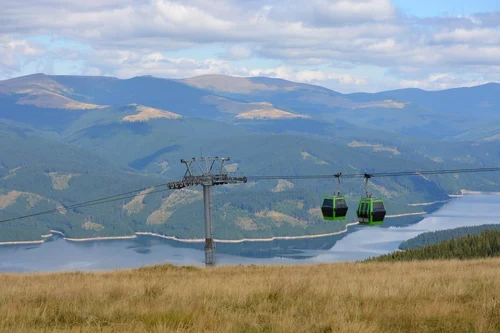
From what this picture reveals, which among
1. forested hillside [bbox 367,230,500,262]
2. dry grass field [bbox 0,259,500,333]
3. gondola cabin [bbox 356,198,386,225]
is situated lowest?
forested hillside [bbox 367,230,500,262]

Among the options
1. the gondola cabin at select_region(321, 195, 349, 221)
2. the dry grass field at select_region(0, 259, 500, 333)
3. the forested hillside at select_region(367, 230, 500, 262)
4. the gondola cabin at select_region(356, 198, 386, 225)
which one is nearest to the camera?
the dry grass field at select_region(0, 259, 500, 333)

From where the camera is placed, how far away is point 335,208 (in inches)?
1879

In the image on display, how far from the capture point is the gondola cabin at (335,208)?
47469 mm

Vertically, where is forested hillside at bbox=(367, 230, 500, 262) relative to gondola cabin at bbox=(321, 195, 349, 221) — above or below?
below

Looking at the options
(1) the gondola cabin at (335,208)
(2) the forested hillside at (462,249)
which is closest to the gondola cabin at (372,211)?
(1) the gondola cabin at (335,208)

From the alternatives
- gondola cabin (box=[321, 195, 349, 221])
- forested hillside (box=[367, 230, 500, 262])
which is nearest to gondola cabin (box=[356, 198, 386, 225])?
gondola cabin (box=[321, 195, 349, 221])

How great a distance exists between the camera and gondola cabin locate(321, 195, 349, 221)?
4747 centimetres

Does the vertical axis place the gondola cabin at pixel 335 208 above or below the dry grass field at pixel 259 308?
above

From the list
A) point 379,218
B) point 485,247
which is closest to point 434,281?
point 379,218

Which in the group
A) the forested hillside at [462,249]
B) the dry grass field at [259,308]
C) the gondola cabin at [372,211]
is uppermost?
the gondola cabin at [372,211]

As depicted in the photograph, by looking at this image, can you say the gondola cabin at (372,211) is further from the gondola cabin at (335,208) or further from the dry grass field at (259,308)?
the dry grass field at (259,308)

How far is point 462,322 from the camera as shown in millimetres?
16156

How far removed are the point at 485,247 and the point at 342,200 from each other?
96.5 metres

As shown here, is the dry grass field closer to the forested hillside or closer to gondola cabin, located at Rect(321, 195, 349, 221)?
gondola cabin, located at Rect(321, 195, 349, 221)
